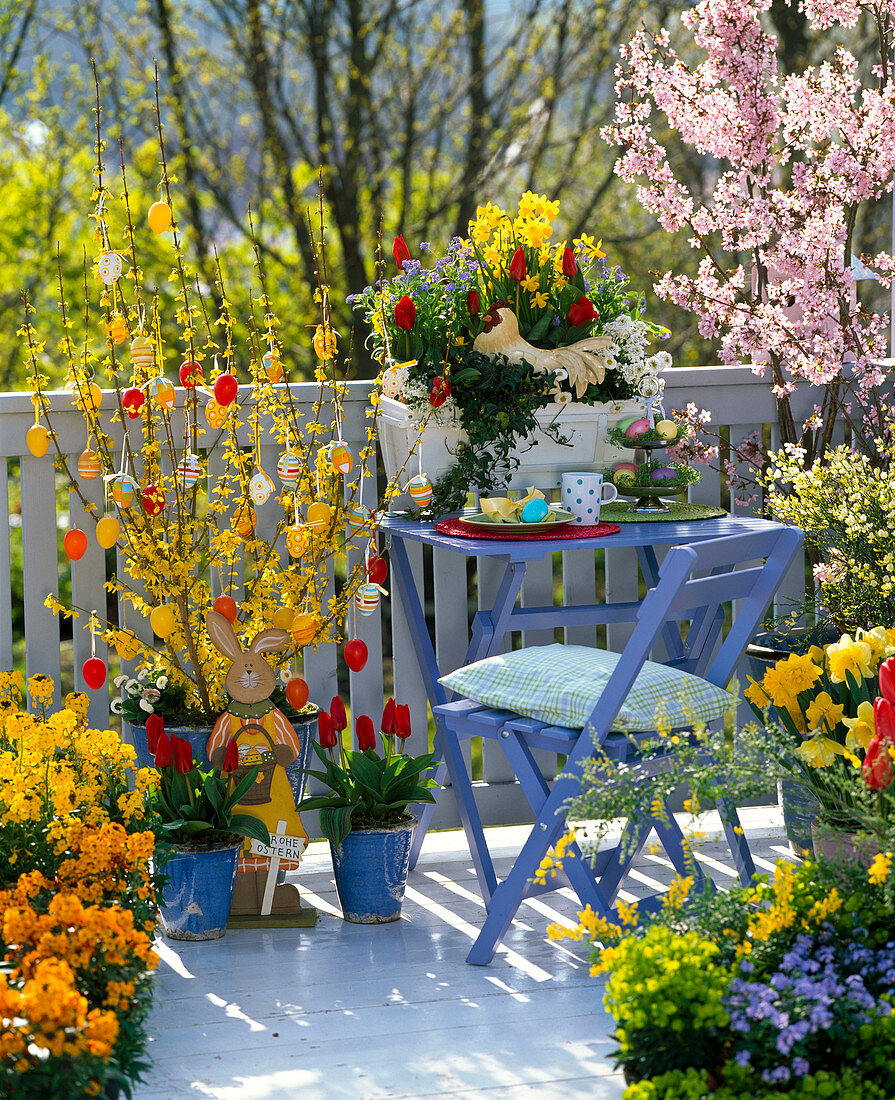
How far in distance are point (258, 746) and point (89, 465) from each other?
0.70 metres

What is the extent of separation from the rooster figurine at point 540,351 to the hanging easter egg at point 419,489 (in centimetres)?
31

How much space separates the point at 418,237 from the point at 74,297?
211cm

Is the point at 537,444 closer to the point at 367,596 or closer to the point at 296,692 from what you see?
the point at 367,596

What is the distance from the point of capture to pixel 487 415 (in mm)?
2777

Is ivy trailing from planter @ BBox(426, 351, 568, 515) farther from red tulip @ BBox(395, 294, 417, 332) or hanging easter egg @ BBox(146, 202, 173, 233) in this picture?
hanging easter egg @ BBox(146, 202, 173, 233)

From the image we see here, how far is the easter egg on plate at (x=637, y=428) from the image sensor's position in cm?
291

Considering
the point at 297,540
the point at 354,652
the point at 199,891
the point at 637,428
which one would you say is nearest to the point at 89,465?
the point at 297,540

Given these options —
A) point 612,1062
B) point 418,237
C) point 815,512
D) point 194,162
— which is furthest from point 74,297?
point 612,1062

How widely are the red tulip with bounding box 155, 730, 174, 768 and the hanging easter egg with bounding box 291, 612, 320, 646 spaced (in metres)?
0.34

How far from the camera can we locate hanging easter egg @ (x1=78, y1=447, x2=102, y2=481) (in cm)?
277

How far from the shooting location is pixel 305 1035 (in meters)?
2.21

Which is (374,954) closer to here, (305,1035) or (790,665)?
(305,1035)

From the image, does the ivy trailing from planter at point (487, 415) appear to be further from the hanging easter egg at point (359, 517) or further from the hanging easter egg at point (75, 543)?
the hanging easter egg at point (75, 543)

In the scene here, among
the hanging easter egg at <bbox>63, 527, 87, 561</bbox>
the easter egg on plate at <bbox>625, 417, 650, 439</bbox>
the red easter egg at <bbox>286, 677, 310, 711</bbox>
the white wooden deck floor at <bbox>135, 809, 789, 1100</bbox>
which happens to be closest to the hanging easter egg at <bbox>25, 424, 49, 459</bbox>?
the hanging easter egg at <bbox>63, 527, 87, 561</bbox>
